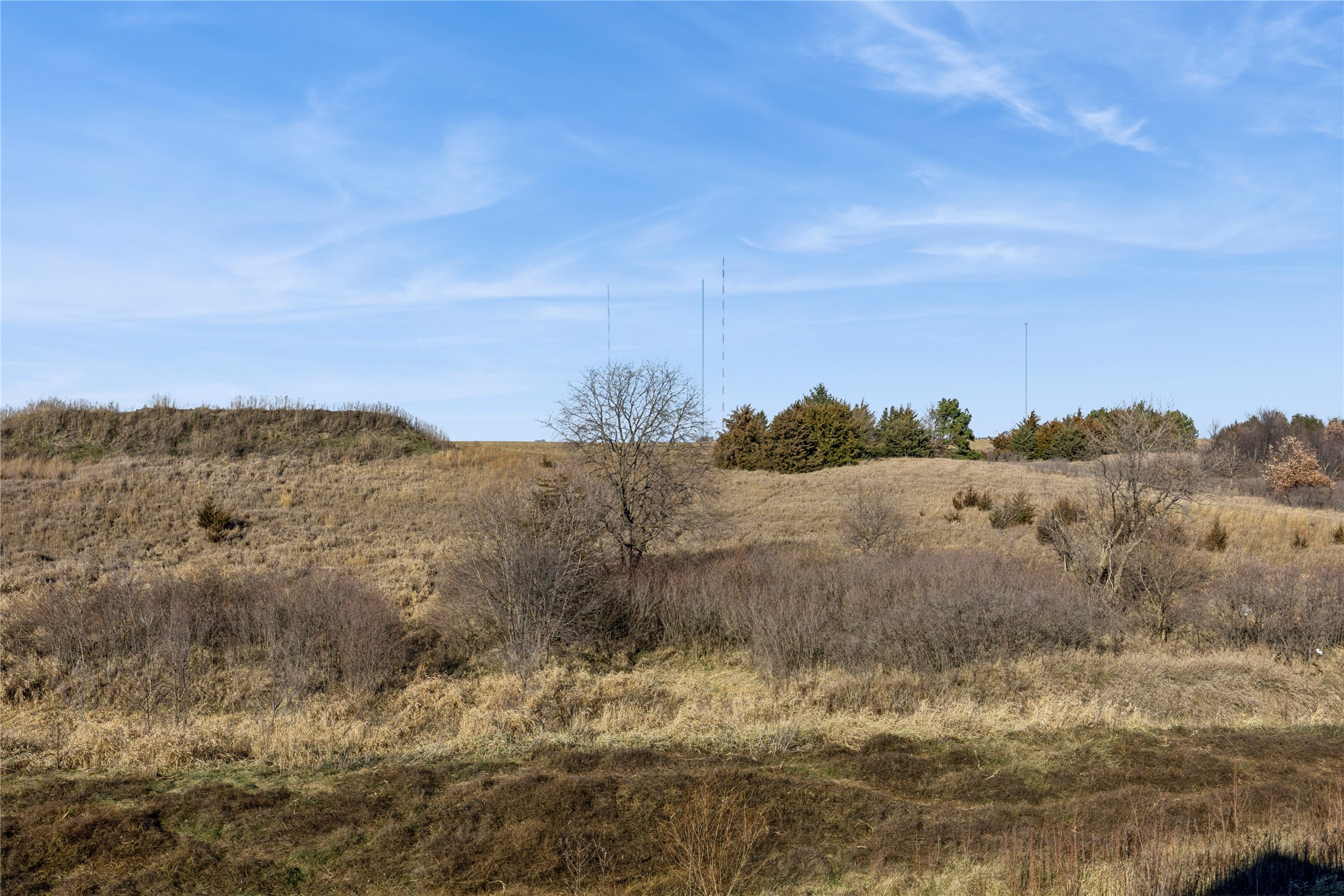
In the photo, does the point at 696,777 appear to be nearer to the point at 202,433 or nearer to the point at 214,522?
the point at 214,522

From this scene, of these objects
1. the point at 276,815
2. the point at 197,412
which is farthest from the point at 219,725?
the point at 197,412

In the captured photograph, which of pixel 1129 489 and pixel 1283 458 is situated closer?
pixel 1129 489

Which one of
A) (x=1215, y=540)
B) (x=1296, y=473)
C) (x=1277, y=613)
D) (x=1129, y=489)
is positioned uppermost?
(x=1296, y=473)

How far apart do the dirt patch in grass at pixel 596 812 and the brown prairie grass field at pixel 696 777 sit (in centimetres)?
3

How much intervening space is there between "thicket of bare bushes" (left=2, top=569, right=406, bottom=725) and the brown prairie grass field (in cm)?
16

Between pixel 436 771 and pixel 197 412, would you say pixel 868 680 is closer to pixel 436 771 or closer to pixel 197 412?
pixel 436 771

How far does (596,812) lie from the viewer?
7867 mm

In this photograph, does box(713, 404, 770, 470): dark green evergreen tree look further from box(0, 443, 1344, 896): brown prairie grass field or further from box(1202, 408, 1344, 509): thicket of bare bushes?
box(0, 443, 1344, 896): brown prairie grass field

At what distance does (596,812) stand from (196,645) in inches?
363

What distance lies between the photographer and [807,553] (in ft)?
73.5

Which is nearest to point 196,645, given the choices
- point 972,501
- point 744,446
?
point 972,501

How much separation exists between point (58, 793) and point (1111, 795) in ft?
34.1

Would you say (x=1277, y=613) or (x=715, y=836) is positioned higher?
(x=1277, y=613)

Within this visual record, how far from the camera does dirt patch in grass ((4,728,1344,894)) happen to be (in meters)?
6.86
